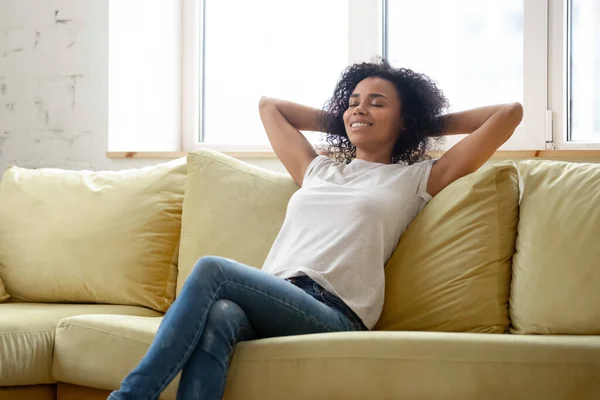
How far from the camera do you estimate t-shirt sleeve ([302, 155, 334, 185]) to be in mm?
2391

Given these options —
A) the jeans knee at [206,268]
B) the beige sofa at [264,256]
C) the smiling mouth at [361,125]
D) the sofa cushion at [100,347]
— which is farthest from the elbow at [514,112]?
the sofa cushion at [100,347]

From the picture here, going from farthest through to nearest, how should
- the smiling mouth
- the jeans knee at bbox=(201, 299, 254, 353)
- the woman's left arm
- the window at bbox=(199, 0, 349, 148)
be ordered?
1. the window at bbox=(199, 0, 349, 148)
2. the smiling mouth
3. the woman's left arm
4. the jeans knee at bbox=(201, 299, 254, 353)

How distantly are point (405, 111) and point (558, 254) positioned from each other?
2.17 feet

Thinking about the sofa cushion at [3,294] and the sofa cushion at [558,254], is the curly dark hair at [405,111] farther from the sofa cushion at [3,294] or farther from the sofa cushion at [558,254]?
the sofa cushion at [3,294]

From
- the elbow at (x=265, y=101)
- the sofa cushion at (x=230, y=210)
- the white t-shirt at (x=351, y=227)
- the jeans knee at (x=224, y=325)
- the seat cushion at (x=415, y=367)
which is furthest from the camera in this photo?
the elbow at (x=265, y=101)

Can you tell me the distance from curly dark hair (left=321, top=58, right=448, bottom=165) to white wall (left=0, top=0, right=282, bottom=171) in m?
1.09

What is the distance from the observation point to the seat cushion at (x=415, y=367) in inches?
65.6

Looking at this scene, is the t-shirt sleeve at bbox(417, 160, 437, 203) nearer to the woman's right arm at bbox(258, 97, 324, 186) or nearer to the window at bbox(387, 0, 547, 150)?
the woman's right arm at bbox(258, 97, 324, 186)

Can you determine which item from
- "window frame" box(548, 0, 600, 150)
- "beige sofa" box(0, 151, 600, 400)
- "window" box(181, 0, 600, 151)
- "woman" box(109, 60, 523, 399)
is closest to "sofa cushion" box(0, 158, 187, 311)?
"beige sofa" box(0, 151, 600, 400)

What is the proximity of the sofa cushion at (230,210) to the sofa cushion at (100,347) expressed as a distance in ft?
1.08

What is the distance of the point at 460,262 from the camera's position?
2.09 metres

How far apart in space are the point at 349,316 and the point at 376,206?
1.00 feet

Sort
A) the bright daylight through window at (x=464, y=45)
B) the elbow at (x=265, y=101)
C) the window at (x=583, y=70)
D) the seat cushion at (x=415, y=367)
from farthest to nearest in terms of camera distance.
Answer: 1. the bright daylight through window at (x=464, y=45)
2. the window at (x=583, y=70)
3. the elbow at (x=265, y=101)
4. the seat cushion at (x=415, y=367)

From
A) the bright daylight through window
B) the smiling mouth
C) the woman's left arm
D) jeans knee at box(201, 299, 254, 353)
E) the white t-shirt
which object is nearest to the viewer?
jeans knee at box(201, 299, 254, 353)
